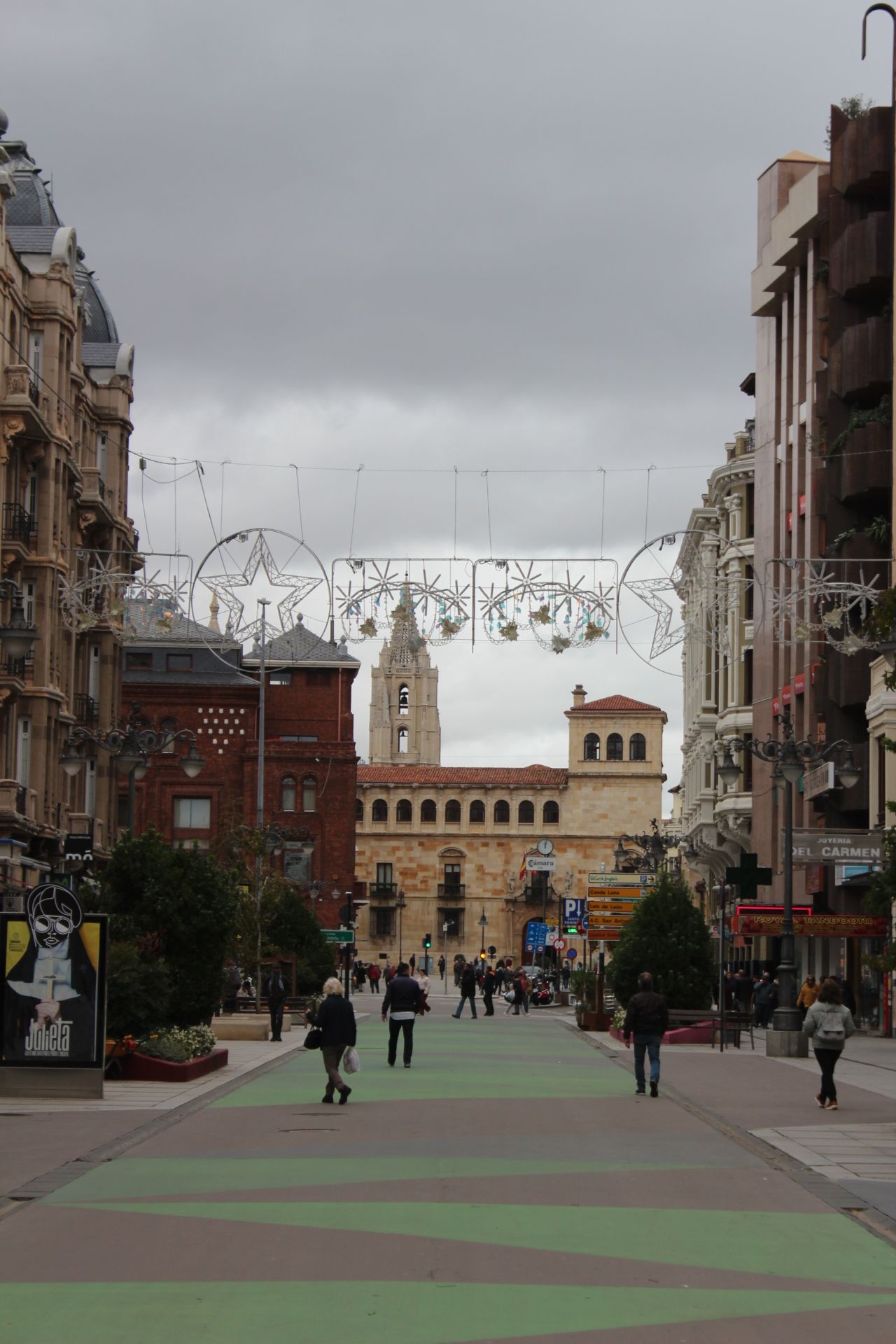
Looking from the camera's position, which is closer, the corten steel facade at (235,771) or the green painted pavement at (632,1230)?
the green painted pavement at (632,1230)

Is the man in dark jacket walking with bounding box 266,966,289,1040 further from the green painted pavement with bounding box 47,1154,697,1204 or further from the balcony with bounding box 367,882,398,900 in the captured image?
the balcony with bounding box 367,882,398,900

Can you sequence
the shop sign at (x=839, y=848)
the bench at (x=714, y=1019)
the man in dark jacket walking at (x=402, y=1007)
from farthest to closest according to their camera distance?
the shop sign at (x=839, y=848)
the bench at (x=714, y=1019)
the man in dark jacket walking at (x=402, y=1007)

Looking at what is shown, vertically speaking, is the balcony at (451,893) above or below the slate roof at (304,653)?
below

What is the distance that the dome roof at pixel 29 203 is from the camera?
49281 mm

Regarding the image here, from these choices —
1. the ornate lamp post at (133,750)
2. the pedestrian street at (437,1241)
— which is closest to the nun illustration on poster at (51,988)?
the pedestrian street at (437,1241)

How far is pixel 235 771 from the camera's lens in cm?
A: 8831

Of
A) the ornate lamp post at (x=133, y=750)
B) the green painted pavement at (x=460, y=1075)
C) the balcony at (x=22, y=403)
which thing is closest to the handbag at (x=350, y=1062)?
the green painted pavement at (x=460, y=1075)

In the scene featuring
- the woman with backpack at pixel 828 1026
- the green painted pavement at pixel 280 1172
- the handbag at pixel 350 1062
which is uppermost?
the woman with backpack at pixel 828 1026

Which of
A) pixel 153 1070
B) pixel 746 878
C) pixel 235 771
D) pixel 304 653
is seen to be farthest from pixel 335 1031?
pixel 304 653

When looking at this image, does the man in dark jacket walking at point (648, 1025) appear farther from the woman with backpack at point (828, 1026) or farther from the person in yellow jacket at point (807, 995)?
the person in yellow jacket at point (807, 995)

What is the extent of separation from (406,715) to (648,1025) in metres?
169

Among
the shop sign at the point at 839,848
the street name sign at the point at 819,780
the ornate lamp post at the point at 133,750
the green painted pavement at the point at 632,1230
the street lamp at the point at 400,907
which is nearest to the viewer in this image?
the green painted pavement at the point at 632,1230

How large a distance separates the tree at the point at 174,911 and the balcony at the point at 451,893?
11498 centimetres

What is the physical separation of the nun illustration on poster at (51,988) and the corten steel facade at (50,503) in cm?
1787
